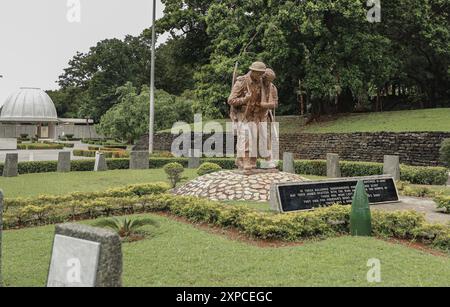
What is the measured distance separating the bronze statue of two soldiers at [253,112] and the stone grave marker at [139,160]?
35.1ft

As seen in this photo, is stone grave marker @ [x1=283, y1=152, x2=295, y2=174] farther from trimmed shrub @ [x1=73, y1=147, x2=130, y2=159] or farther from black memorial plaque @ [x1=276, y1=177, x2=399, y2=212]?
trimmed shrub @ [x1=73, y1=147, x2=130, y2=159]

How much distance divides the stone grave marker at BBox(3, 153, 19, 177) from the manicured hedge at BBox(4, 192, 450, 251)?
8.45 meters

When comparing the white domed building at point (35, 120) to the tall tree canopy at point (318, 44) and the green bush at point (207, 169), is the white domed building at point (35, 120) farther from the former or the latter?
the green bush at point (207, 169)

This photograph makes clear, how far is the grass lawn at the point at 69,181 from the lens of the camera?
14.0 metres

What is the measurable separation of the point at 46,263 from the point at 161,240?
1.96 m

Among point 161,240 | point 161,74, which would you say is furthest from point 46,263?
point 161,74

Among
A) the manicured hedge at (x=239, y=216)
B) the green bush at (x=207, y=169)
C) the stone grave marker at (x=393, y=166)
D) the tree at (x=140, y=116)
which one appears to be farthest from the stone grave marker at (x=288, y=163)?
the tree at (x=140, y=116)

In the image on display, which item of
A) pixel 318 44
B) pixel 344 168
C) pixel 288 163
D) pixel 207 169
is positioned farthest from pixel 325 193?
pixel 318 44

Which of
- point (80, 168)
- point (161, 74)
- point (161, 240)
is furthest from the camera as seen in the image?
point (161, 74)

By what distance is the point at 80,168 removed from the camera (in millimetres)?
21297

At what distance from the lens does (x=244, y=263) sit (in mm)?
6172

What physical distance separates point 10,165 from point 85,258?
1586 cm
